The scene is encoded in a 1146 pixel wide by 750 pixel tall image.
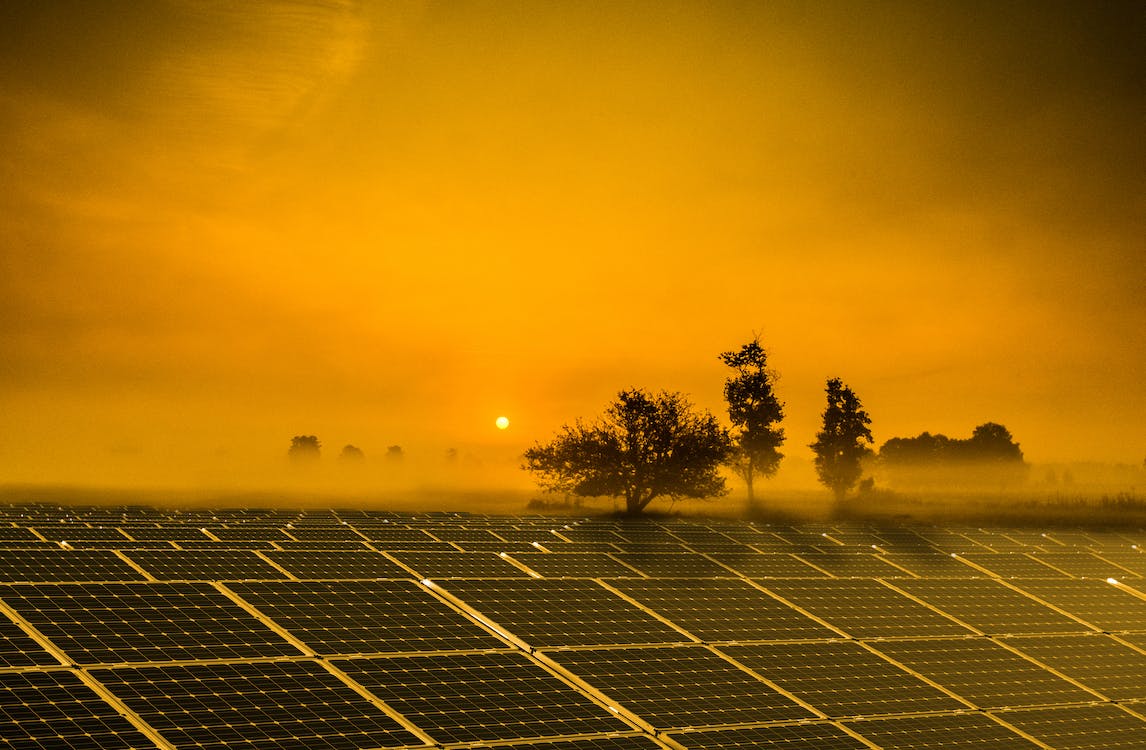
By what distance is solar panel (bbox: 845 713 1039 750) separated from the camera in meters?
21.2

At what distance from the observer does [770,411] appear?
100188mm

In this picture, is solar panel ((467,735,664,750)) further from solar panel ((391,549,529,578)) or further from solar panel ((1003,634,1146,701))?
solar panel ((1003,634,1146,701))

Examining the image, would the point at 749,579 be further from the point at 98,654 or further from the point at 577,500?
the point at 577,500

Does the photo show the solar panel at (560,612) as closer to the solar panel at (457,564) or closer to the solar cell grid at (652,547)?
the solar panel at (457,564)

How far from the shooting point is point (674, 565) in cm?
3100

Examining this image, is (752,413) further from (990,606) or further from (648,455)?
(990,606)

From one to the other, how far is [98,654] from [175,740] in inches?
135

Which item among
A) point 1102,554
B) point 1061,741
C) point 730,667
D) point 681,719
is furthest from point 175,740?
point 1102,554

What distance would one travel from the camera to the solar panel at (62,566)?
23.1 metres

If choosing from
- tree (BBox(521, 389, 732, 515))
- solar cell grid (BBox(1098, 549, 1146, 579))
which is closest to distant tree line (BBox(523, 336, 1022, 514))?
tree (BBox(521, 389, 732, 515))

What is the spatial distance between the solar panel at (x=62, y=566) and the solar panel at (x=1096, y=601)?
24881 mm

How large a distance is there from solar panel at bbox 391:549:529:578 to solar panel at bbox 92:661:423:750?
24.0ft

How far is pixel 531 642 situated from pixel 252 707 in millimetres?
6510

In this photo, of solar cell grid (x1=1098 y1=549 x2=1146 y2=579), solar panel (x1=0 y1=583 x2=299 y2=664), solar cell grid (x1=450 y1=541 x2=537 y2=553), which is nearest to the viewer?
solar panel (x1=0 y1=583 x2=299 y2=664)
